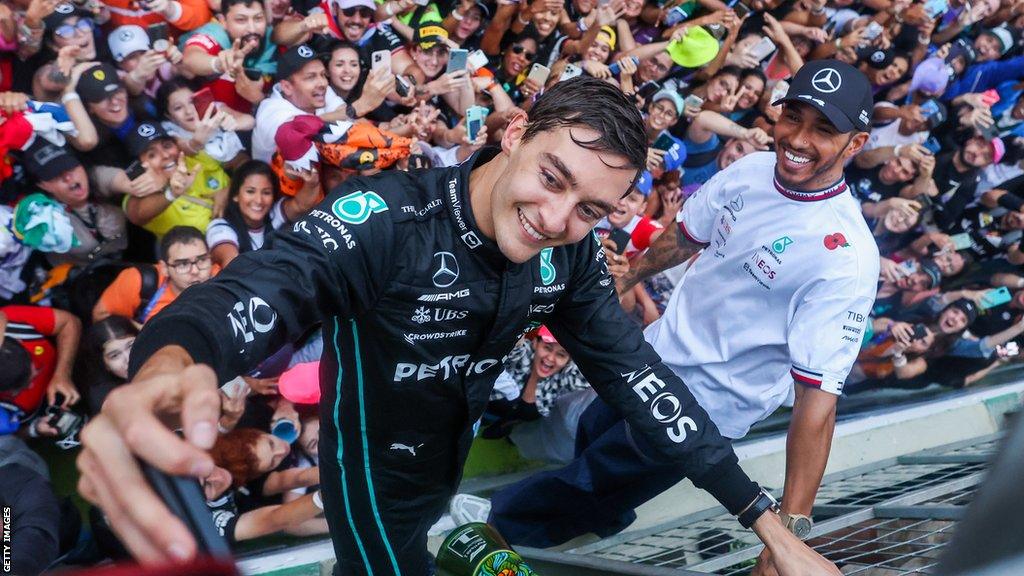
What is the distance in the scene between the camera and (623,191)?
206 centimetres

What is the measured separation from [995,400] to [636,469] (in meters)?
4.02

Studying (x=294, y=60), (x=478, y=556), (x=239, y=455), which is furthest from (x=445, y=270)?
(x=294, y=60)

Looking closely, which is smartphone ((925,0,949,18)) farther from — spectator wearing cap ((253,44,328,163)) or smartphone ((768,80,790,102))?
spectator wearing cap ((253,44,328,163))

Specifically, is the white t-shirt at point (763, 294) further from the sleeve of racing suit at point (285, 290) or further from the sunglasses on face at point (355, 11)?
the sunglasses on face at point (355, 11)

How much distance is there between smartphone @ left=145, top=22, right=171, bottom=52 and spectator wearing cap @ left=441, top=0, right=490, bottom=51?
1.83 m

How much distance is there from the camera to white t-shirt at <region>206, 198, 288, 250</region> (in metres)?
4.61

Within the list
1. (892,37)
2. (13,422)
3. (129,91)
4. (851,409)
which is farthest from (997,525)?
(892,37)

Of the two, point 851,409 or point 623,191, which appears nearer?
point 623,191

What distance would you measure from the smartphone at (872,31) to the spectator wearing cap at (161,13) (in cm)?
542

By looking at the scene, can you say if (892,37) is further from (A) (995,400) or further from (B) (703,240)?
(B) (703,240)

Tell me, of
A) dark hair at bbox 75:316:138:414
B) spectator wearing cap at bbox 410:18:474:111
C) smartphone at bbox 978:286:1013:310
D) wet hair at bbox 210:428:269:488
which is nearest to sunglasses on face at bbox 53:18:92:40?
dark hair at bbox 75:316:138:414

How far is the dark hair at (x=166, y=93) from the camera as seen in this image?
4746 millimetres

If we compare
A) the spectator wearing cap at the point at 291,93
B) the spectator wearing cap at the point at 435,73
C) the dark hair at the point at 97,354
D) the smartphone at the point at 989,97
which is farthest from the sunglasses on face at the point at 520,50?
the smartphone at the point at 989,97

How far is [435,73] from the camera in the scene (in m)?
5.64
